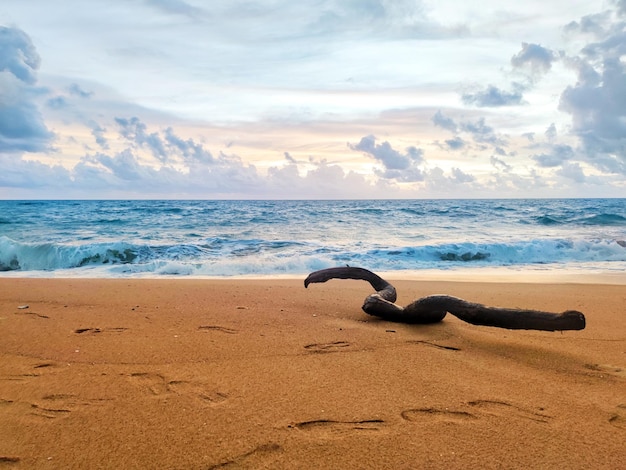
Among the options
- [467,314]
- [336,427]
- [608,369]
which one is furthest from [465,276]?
[336,427]

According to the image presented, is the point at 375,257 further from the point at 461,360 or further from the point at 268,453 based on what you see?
the point at 268,453

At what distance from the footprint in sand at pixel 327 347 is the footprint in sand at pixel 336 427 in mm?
1365

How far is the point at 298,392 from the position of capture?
10.6 ft

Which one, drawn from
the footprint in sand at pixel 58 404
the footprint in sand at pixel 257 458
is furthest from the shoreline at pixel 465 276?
the footprint in sand at pixel 257 458

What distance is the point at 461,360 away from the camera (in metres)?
4.05

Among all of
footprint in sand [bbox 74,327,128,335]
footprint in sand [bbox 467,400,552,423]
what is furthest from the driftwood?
footprint in sand [bbox 74,327,128,335]

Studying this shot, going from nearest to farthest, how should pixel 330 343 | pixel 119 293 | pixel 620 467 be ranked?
pixel 620 467
pixel 330 343
pixel 119 293

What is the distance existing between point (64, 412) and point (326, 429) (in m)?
1.65

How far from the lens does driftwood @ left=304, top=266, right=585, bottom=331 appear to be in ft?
14.5

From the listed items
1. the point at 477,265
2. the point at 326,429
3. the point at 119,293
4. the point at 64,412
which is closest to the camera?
the point at 326,429

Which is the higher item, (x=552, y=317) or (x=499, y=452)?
(x=552, y=317)

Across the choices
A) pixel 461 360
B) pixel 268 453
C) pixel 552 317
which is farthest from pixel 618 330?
pixel 268 453

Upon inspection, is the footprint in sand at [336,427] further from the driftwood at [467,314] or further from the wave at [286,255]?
the wave at [286,255]

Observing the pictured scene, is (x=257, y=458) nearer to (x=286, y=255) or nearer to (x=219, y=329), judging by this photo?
(x=219, y=329)
